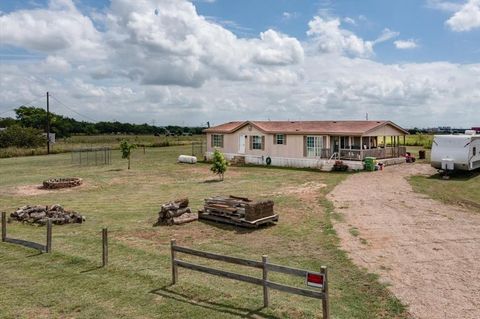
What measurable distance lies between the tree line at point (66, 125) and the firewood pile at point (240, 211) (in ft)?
257

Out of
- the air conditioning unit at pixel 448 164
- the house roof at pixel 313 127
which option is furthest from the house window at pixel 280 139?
the air conditioning unit at pixel 448 164

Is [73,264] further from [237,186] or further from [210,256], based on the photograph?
[237,186]

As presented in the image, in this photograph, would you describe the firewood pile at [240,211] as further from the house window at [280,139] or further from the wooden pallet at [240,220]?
the house window at [280,139]

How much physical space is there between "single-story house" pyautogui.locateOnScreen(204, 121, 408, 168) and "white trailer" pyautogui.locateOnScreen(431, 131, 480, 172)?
17.8 ft

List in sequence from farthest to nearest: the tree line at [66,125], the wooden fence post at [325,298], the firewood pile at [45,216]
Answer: the tree line at [66,125], the firewood pile at [45,216], the wooden fence post at [325,298]

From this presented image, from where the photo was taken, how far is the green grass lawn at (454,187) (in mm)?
19377

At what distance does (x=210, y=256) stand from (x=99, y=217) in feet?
30.1

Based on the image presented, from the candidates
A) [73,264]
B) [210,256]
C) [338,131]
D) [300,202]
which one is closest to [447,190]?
[300,202]

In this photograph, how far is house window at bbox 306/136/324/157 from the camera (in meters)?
33.4

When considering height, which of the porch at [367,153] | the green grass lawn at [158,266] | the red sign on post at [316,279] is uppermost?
the porch at [367,153]

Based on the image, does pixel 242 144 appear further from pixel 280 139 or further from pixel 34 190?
pixel 34 190

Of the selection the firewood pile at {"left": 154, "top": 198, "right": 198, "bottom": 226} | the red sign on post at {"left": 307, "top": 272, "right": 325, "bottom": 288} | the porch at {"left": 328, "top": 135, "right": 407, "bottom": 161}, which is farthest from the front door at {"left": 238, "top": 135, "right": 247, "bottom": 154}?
the red sign on post at {"left": 307, "top": 272, "right": 325, "bottom": 288}

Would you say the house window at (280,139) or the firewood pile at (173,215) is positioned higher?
the house window at (280,139)

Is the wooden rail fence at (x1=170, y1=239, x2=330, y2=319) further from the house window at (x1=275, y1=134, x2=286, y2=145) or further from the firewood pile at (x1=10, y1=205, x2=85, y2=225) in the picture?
the house window at (x1=275, y1=134, x2=286, y2=145)
